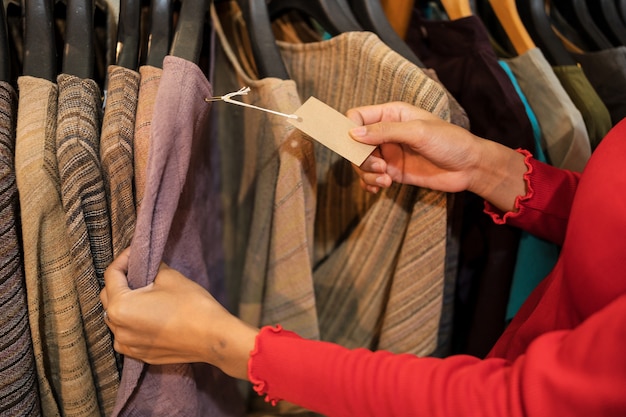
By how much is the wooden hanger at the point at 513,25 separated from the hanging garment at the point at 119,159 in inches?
22.3

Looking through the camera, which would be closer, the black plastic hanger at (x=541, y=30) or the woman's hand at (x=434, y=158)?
the woman's hand at (x=434, y=158)

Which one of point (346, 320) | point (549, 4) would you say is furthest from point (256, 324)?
point (549, 4)

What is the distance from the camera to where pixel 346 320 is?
2.56 ft

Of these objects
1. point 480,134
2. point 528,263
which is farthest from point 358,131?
point 528,263

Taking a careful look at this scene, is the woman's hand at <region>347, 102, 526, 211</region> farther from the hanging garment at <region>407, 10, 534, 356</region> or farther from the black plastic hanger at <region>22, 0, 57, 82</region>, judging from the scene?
the black plastic hanger at <region>22, 0, 57, 82</region>

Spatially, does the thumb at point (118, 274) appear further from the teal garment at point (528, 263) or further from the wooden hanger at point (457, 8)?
the wooden hanger at point (457, 8)

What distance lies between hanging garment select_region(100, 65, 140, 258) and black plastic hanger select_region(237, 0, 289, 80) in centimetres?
16

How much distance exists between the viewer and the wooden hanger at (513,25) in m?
0.78

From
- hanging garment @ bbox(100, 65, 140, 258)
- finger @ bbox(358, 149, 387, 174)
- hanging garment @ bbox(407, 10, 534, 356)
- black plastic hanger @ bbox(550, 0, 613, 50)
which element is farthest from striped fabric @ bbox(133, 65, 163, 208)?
black plastic hanger @ bbox(550, 0, 613, 50)

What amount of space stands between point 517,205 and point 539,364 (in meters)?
0.31

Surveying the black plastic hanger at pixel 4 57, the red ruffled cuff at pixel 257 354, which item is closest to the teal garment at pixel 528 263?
the red ruffled cuff at pixel 257 354

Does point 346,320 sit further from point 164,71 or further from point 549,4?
point 549,4

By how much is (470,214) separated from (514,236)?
0.08 metres

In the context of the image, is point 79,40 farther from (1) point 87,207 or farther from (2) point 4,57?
(1) point 87,207
